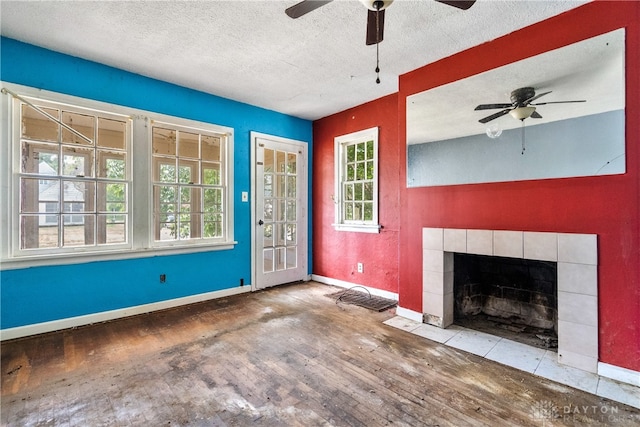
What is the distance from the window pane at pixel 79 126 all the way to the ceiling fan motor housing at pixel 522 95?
4046 mm

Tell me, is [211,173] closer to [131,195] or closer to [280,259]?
[131,195]

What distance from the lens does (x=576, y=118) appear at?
2.17 meters

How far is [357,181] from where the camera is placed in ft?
14.1

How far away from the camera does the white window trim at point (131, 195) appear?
2.55 metres

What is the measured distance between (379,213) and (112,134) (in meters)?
3.34

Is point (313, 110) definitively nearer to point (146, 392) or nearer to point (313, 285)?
point (313, 285)

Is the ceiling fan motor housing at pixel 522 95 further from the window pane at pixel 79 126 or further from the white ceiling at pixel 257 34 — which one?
the window pane at pixel 79 126

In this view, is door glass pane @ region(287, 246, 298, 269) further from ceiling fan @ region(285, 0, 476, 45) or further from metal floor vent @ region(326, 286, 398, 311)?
ceiling fan @ region(285, 0, 476, 45)

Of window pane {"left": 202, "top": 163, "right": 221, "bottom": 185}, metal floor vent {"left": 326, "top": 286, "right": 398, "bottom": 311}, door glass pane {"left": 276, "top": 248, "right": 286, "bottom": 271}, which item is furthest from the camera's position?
door glass pane {"left": 276, "top": 248, "right": 286, "bottom": 271}

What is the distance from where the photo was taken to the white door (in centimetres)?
427

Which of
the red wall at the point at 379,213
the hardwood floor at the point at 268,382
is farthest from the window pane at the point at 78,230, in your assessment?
the red wall at the point at 379,213

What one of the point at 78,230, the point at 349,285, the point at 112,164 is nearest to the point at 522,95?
the point at 349,285

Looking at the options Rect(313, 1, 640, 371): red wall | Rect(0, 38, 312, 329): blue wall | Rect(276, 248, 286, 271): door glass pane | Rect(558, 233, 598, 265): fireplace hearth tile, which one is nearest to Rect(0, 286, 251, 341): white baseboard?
Rect(0, 38, 312, 329): blue wall

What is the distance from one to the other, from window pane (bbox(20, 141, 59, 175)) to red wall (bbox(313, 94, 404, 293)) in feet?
10.7
